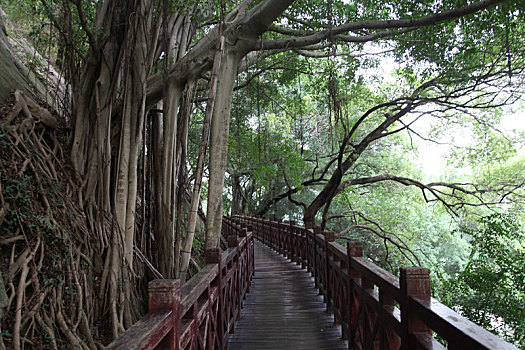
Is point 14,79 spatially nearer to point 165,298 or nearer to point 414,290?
point 165,298

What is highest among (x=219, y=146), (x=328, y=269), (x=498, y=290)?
(x=219, y=146)

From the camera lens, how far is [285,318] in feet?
14.0

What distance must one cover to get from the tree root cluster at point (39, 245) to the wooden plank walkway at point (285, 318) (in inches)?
63.3

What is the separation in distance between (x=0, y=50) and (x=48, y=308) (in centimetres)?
352

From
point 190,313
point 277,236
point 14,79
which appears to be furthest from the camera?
point 277,236

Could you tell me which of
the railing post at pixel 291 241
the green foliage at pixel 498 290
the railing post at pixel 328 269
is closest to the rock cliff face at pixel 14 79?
the railing post at pixel 328 269

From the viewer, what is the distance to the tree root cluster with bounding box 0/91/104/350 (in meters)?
3.07

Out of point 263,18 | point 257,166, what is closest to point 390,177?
point 257,166

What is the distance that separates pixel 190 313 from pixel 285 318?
7.76ft

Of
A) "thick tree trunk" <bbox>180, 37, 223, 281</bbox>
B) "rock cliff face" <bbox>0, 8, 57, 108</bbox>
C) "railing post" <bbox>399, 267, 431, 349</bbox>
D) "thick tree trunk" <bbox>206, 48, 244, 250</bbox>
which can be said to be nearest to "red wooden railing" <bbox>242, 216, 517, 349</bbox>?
"railing post" <bbox>399, 267, 431, 349</bbox>

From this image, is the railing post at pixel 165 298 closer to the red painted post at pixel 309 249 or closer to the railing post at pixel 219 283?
the railing post at pixel 219 283

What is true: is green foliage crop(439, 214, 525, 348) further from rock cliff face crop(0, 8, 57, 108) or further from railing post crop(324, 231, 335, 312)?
rock cliff face crop(0, 8, 57, 108)

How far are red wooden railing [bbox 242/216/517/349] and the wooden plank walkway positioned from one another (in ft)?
0.68

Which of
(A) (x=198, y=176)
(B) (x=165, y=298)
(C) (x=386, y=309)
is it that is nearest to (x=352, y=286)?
(C) (x=386, y=309)
